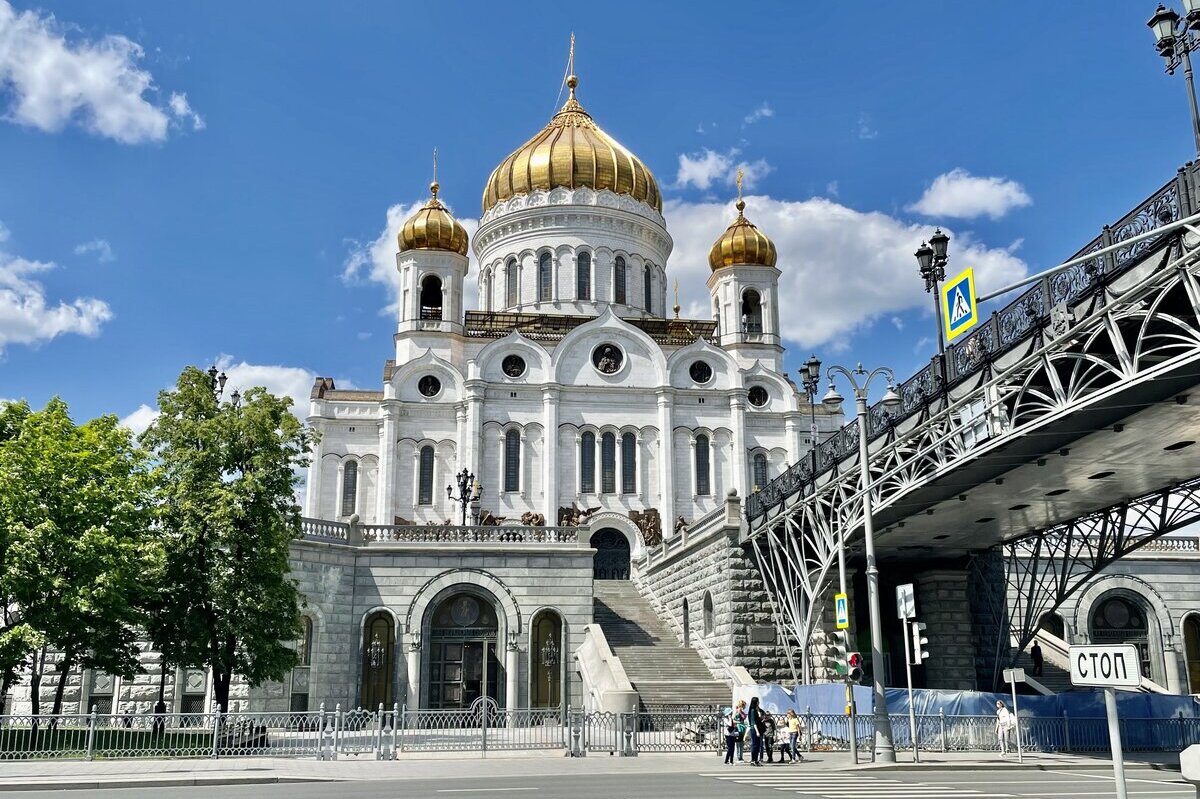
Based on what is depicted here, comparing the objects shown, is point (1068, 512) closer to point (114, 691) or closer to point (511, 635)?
point (511, 635)

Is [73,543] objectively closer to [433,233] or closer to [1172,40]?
[1172,40]

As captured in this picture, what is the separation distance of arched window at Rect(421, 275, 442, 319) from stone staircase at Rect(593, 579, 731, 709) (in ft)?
68.5

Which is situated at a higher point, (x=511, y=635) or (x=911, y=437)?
(x=911, y=437)

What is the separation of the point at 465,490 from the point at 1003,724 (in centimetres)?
2223

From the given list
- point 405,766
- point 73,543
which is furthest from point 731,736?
point 73,543

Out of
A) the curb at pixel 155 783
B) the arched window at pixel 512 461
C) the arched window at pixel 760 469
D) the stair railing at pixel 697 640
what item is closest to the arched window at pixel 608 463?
the arched window at pixel 512 461

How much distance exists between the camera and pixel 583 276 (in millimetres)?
59219

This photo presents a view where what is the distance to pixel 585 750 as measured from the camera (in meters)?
22.6

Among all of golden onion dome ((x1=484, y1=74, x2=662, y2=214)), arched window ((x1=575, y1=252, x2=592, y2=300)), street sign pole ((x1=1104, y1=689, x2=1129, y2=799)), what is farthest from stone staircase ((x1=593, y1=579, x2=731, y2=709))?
golden onion dome ((x1=484, y1=74, x2=662, y2=214))

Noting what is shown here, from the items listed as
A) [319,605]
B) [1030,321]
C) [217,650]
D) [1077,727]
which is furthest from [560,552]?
[1030,321]

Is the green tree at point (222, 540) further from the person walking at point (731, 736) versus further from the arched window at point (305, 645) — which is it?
the person walking at point (731, 736)

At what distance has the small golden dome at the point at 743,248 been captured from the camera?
5869 centimetres

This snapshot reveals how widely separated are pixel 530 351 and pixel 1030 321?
3616 centimetres

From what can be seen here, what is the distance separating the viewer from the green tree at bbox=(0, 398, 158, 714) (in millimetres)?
24312
